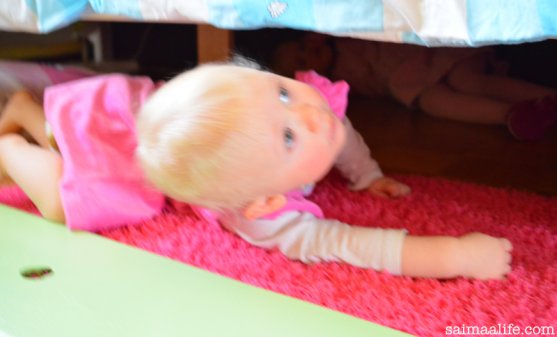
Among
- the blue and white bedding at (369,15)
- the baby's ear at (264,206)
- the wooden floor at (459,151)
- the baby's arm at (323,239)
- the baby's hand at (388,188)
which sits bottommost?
the wooden floor at (459,151)

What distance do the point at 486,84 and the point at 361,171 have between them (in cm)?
67

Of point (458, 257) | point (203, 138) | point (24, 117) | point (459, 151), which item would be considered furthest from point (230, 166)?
point (459, 151)

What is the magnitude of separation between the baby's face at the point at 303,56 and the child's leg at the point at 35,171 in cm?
86

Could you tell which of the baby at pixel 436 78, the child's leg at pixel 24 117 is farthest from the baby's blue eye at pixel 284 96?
the baby at pixel 436 78

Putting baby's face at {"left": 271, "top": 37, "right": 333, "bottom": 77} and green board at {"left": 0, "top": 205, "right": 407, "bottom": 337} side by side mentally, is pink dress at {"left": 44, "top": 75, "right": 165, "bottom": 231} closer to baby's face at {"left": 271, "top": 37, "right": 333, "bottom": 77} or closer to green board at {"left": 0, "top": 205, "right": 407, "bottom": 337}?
green board at {"left": 0, "top": 205, "right": 407, "bottom": 337}

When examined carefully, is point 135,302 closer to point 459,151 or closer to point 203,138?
point 203,138

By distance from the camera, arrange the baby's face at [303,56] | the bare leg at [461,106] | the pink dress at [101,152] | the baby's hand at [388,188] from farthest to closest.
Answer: the baby's face at [303,56]
the bare leg at [461,106]
the baby's hand at [388,188]
the pink dress at [101,152]

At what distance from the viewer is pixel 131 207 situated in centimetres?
88

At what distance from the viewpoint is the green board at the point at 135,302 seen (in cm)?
55

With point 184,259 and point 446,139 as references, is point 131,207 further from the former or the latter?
point 446,139

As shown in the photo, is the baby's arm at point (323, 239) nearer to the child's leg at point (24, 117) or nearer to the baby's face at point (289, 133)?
the baby's face at point (289, 133)

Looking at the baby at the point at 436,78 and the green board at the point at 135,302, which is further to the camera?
the baby at the point at 436,78

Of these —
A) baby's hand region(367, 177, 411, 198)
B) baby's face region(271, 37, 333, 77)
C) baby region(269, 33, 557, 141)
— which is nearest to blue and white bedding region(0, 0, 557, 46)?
baby's hand region(367, 177, 411, 198)

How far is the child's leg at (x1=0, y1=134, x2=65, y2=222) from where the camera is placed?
2.84 ft
